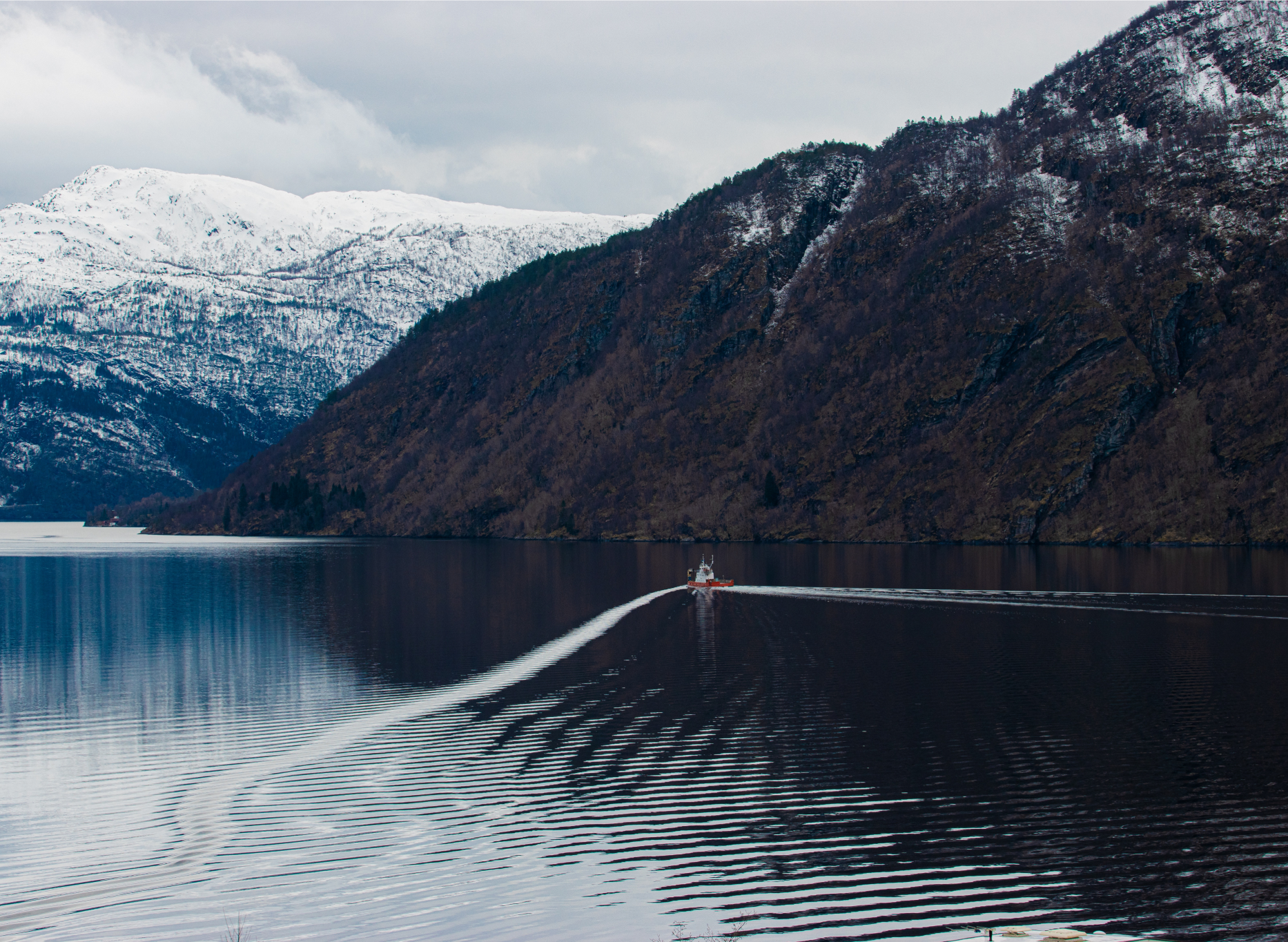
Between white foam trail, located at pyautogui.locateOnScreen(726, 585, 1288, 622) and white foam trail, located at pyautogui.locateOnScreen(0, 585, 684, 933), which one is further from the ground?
white foam trail, located at pyautogui.locateOnScreen(0, 585, 684, 933)

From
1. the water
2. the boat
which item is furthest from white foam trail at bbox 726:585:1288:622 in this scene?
the water

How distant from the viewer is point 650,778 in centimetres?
2789

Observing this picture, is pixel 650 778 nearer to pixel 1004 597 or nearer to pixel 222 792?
pixel 222 792

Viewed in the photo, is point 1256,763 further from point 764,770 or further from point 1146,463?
point 1146,463

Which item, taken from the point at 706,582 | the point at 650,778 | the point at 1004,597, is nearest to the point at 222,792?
the point at 650,778

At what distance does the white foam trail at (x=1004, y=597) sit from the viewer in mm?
70306

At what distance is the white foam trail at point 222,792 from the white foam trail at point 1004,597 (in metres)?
35.3

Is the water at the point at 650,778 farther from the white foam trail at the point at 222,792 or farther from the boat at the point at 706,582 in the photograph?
the boat at the point at 706,582

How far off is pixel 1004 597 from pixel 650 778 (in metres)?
59.0

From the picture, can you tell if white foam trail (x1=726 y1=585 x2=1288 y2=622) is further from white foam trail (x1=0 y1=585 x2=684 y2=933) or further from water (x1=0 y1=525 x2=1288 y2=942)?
white foam trail (x1=0 y1=585 x2=684 y2=933)

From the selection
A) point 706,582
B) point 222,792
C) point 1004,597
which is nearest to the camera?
point 222,792

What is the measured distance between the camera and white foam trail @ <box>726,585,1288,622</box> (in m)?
70.3

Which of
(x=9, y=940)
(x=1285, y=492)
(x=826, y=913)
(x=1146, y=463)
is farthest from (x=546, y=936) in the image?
(x=1146, y=463)

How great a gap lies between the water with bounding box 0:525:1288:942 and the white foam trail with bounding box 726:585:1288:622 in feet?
12.2
